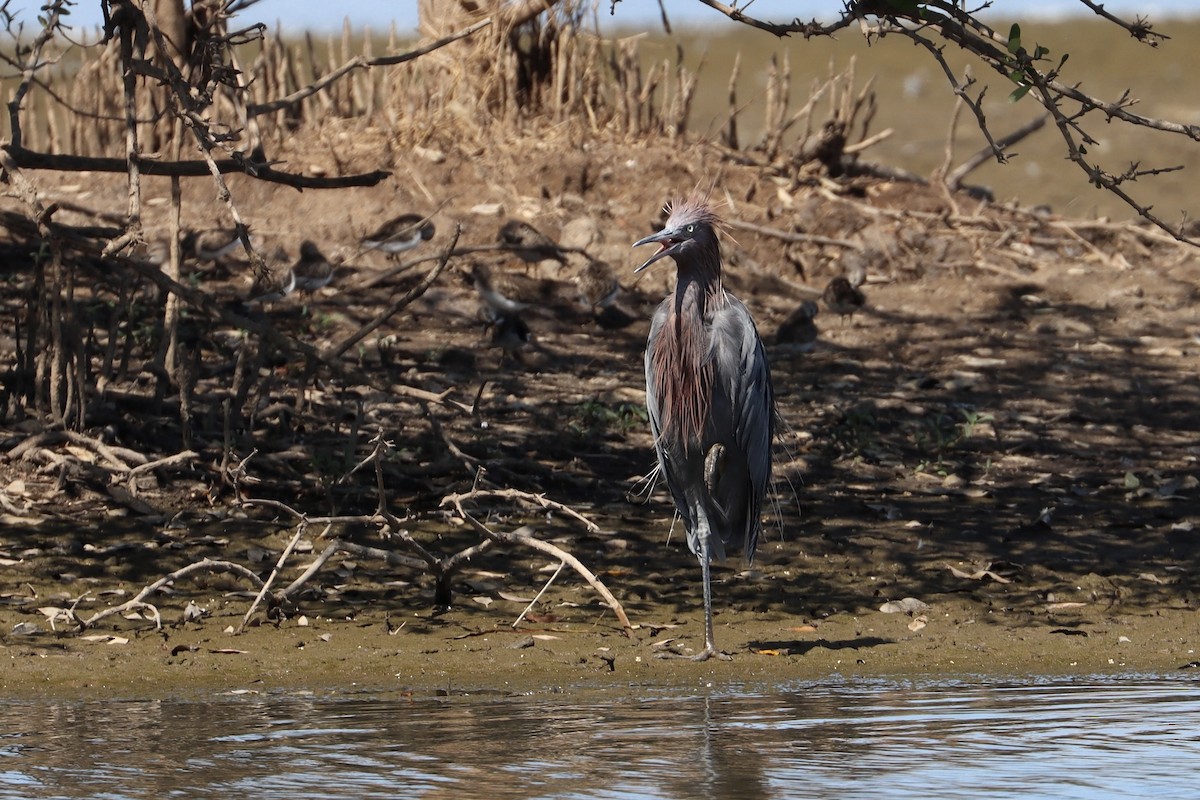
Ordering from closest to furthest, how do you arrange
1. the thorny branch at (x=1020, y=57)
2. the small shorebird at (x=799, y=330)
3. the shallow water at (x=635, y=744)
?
the shallow water at (x=635, y=744) < the thorny branch at (x=1020, y=57) < the small shorebird at (x=799, y=330)

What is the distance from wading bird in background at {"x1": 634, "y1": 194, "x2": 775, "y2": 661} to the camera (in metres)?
6.30

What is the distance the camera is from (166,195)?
37.9ft

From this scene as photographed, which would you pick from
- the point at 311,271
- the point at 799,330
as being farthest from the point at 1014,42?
the point at 311,271

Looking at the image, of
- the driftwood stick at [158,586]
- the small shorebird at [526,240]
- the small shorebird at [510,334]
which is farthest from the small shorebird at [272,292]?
the driftwood stick at [158,586]

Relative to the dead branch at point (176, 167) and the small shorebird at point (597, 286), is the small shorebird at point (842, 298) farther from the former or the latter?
the dead branch at point (176, 167)

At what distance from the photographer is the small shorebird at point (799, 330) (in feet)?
34.3

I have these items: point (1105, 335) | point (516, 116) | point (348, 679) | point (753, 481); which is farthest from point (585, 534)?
point (516, 116)

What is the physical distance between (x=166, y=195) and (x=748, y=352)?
21.0 ft

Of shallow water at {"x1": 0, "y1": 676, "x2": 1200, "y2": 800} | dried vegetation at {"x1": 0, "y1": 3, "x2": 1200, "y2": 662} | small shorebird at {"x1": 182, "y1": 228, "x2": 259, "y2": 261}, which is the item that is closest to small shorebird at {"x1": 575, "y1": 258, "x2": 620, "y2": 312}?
dried vegetation at {"x1": 0, "y1": 3, "x2": 1200, "y2": 662}

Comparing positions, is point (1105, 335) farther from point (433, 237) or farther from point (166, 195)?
point (166, 195)

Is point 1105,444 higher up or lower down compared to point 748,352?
lower down

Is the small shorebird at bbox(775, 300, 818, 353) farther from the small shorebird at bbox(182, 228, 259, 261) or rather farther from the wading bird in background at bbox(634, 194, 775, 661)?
the wading bird in background at bbox(634, 194, 775, 661)

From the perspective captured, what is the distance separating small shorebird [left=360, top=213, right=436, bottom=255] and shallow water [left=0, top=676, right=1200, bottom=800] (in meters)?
5.78

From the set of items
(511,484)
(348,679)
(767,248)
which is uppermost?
(767,248)
